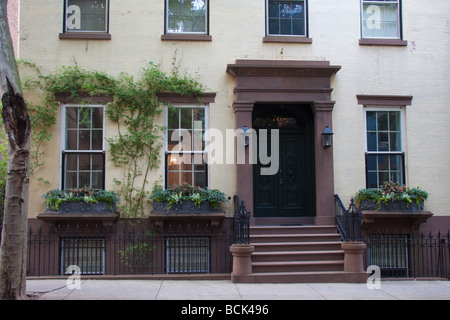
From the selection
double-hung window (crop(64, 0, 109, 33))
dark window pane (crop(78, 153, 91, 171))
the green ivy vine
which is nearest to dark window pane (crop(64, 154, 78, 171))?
dark window pane (crop(78, 153, 91, 171))

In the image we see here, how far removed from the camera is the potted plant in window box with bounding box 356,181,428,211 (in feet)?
36.0

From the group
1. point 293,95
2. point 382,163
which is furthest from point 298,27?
point 382,163

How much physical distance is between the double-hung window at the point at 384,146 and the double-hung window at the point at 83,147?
21.7 ft

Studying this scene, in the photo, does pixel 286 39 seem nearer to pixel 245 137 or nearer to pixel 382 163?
pixel 245 137

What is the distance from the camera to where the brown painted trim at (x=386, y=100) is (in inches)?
455

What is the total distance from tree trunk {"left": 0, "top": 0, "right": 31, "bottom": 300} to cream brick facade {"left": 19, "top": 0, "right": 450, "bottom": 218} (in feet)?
12.3

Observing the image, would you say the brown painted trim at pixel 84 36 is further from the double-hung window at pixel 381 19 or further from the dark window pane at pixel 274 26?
the double-hung window at pixel 381 19

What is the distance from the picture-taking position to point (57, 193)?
1052 cm

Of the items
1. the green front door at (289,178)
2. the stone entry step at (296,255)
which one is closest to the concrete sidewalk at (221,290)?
the stone entry step at (296,255)

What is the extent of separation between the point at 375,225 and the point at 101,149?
22.6 feet

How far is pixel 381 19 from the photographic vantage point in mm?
12016

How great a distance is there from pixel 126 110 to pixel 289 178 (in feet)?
14.5

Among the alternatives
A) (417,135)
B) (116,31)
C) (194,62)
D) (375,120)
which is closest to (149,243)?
(194,62)

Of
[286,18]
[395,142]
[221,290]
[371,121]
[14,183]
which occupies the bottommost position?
[221,290]
